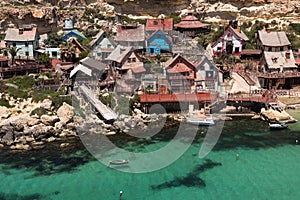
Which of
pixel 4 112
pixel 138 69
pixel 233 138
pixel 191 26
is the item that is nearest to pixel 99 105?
pixel 138 69

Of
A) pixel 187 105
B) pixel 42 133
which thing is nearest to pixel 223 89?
pixel 187 105

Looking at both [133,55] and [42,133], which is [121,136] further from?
[133,55]

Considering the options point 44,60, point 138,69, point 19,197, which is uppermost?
point 44,60

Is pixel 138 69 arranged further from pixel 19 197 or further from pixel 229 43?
pixel 19 197

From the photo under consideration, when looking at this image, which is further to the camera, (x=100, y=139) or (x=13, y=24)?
(x=13, y=24)

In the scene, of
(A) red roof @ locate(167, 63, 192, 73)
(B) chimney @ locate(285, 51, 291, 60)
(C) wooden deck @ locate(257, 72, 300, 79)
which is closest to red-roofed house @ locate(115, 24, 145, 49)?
(A) red roof @ locate(167, 63, 192, 73)

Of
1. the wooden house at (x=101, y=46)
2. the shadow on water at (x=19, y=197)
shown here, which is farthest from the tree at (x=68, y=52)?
the shadow on water at (x=19, y=197)

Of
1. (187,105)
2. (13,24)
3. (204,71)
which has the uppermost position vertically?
(13,24)
